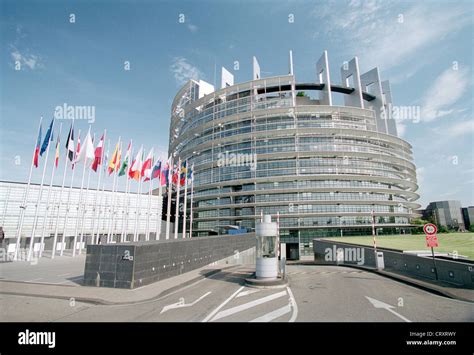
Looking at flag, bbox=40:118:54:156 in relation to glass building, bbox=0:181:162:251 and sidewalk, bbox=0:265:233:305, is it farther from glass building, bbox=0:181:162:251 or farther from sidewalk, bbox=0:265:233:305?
sidewalk, bbox=0:265:233:305

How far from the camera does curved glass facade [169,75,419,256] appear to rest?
4934 centimetres

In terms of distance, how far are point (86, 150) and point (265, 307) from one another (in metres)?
25.6

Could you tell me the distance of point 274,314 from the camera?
721 cm

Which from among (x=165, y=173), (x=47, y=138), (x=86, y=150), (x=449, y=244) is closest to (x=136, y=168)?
(x=165, y=173)

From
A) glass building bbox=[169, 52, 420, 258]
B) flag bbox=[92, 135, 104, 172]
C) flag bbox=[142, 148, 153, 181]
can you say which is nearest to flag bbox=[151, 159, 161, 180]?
flag bbox=[142, 148, 153, 181]

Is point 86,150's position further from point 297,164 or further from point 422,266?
point 297,164

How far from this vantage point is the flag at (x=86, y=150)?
997 inches

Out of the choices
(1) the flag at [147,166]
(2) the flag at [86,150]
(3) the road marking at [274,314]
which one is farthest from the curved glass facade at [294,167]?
(3) the road marking at [274,314]

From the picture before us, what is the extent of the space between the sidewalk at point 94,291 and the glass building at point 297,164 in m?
36.6

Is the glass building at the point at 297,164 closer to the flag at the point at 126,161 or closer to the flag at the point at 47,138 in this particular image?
the flag at the point at 126,161

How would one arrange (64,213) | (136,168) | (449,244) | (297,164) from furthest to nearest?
(297,164)
(64,213)
(136,168)
(449,244)

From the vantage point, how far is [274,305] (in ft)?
26.9
